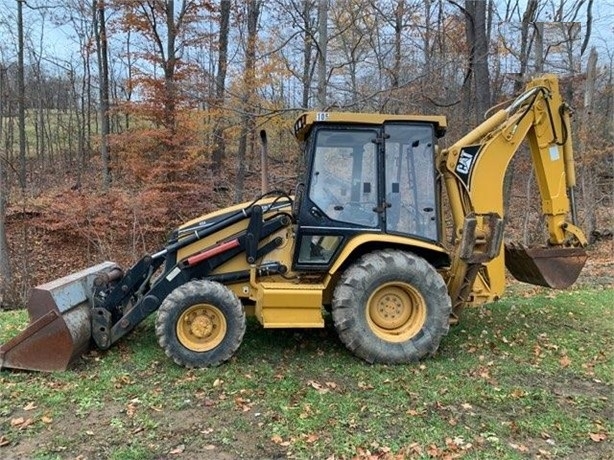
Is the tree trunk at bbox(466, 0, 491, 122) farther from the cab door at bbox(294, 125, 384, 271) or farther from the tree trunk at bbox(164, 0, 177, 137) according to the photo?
the tree trunk at bbox(164, 0, 177, 137)

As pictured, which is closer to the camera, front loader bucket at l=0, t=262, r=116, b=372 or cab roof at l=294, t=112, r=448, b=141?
front loader bucket at l=0, t=262, r=116, b=372

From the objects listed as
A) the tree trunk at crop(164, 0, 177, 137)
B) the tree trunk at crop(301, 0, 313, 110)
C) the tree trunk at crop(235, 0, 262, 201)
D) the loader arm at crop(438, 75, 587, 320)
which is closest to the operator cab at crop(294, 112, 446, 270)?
the loader arm at crop(438, 75, 587, 320)

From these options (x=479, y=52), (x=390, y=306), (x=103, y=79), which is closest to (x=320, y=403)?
(x=390, y=306)

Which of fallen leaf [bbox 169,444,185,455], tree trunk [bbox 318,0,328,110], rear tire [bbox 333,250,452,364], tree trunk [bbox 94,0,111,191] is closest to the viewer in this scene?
fallen leaf [bbox 169,444,185,455]

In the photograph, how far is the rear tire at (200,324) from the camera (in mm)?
4809

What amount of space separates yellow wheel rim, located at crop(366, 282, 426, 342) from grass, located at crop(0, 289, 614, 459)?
0.34m

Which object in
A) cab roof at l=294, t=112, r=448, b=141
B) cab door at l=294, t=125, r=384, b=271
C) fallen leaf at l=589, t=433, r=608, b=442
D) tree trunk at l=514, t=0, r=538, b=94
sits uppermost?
tree trunk at l=514, t=0, r=538, b=94

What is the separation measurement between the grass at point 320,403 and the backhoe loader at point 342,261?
0.31 m

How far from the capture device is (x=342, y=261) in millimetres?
5023

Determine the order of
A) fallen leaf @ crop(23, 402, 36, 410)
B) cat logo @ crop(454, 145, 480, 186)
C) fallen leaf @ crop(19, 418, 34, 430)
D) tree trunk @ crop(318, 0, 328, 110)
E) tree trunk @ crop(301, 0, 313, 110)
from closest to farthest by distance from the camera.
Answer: fallen leaf @ crop(19, 418, 34, 430) < fallen leaf @ crop(23, 402, 36, 410) < cat logo @ crop(454, 145, 480, 186) < tree trunk @ crop(318, 0, 328, 110) < tree trunk @ crop(301, 0, 313, 110)

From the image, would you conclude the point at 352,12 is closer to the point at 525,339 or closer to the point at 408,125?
the point at 408,125

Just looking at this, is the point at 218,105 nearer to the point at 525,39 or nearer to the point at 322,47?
the point at 322,47

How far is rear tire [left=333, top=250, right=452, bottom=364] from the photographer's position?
4934mm

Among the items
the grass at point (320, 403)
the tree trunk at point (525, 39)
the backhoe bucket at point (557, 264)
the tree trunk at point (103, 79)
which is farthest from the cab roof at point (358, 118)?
the tree trunk at point (103, 79)
